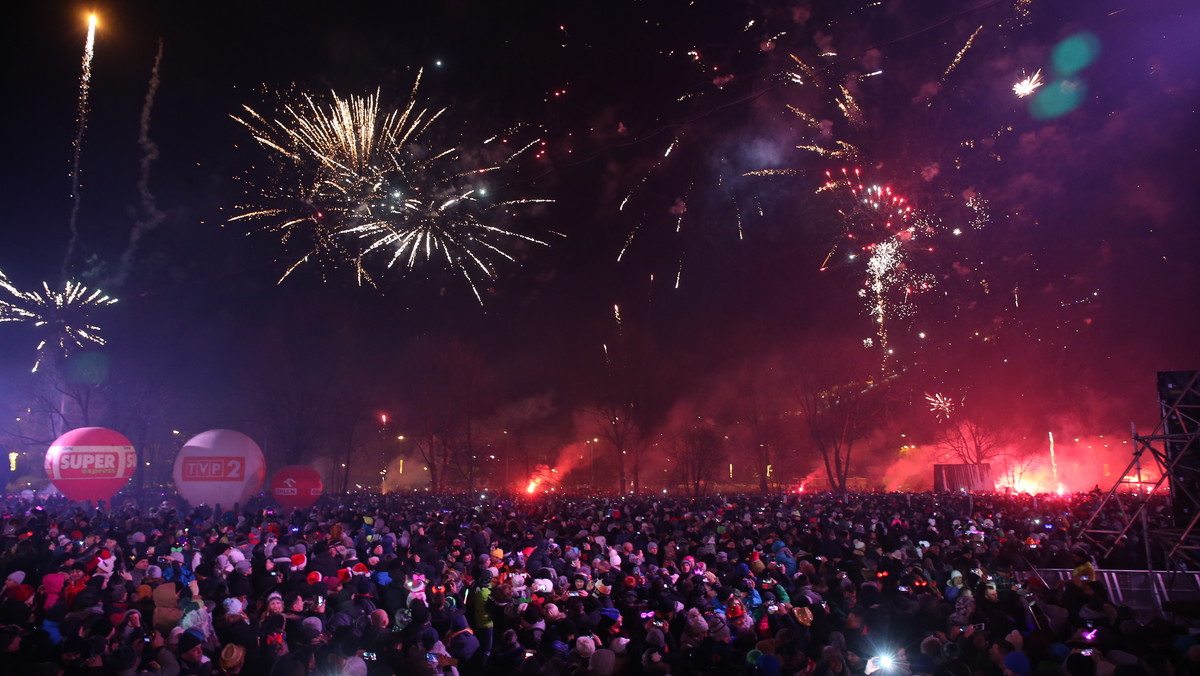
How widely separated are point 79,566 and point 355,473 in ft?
212

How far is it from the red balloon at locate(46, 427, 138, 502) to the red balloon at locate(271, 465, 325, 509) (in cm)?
505

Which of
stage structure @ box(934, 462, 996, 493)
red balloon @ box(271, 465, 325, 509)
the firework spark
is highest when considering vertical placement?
the firework spark

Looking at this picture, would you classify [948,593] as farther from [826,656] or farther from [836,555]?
[826,656]

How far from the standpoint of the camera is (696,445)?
56.3 m

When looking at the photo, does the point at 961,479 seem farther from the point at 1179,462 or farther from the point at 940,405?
the point at 1179,462

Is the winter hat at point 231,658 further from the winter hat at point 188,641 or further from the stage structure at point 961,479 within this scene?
the stage structure at point 961,479

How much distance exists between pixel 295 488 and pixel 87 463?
6.71 metres

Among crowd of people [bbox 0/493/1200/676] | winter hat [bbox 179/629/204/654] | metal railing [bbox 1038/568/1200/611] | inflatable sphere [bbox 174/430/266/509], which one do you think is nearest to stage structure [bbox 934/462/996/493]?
crowd of people [bbox 0/493/1200/676]

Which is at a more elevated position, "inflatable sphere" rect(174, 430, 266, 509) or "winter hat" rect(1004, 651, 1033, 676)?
"inflatable sphere" rect(174, 430, 266, 509)

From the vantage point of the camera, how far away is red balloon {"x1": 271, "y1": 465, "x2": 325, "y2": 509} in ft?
86.6

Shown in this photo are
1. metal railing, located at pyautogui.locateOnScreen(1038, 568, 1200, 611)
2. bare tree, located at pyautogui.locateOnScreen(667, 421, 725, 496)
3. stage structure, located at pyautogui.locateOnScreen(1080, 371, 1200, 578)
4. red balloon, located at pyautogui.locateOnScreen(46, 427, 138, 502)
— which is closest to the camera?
metal railing, located at pyautogui.locateOnScreen(1038, 568, 1200, 611)

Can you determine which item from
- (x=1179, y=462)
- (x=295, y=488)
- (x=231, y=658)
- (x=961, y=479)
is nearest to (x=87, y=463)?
(x=295, y=488)

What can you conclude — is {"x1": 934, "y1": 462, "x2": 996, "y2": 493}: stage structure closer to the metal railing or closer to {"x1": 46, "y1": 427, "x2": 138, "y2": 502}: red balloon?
the metal railing

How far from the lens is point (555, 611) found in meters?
7.91
